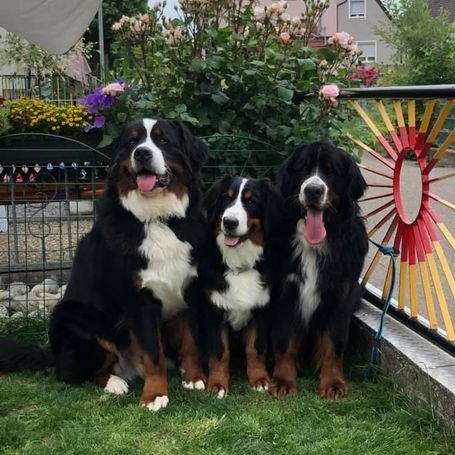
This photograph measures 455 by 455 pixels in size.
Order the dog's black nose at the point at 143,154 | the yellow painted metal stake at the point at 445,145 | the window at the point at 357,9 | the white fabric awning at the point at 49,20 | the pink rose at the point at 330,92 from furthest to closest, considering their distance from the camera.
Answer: the window at the point at 357,9, the white fabric awning at the point at 49,20, the pink rose at the point at 330,92, the dog's black nose at the point at 143,154, the yellow painted metal stake at the point at 445,145

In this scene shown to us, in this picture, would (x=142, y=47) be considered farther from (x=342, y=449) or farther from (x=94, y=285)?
(x=342, y=449)

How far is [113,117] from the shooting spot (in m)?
5.12

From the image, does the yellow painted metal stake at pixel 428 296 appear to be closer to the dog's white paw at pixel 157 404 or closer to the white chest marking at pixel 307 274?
the white chest marking at pixel 307 274

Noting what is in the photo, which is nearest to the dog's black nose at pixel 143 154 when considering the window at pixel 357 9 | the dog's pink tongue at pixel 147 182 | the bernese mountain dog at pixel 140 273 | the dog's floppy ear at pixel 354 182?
the bernese mountain dog at pixel 140 273

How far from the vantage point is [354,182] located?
143 inches

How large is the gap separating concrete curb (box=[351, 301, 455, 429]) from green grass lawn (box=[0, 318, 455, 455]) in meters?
0.08

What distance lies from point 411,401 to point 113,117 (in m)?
3.09

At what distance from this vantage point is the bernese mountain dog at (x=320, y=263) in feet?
11.9

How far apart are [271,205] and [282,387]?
1.08m

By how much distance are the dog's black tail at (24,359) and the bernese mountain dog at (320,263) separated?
147cm

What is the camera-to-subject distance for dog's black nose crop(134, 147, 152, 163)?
135 inches

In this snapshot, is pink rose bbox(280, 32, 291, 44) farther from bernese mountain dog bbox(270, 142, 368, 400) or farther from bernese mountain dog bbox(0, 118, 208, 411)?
bernese mountain dog bbox(0, 118, 208, 411)

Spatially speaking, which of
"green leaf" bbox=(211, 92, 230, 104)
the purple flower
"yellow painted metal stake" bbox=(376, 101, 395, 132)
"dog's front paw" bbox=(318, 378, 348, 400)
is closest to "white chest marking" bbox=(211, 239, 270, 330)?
"dog's front paw" bbox=(318, 378, 348, 400)

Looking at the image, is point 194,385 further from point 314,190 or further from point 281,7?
point 281,7
